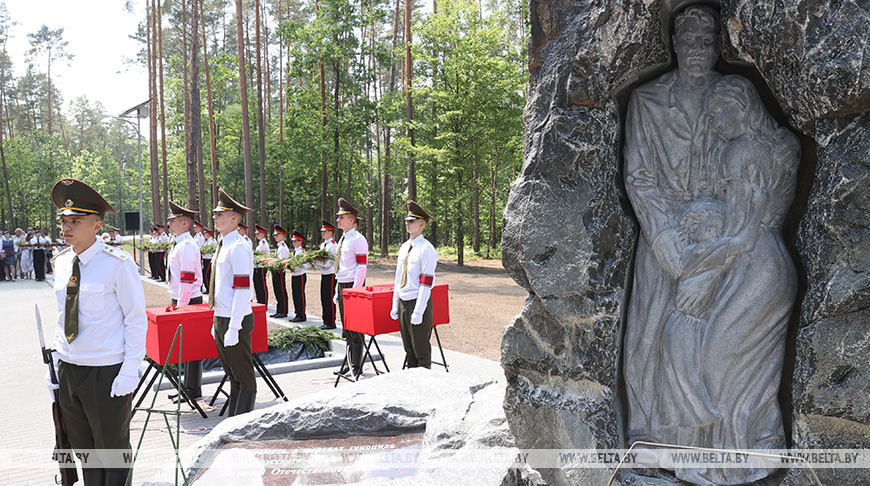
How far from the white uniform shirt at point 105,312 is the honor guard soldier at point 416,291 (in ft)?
11.1

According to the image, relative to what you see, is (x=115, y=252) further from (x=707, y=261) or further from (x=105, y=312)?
(x=707, y=261)

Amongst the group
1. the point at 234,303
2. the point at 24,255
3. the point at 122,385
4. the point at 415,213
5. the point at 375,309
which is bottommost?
the point at 24,255

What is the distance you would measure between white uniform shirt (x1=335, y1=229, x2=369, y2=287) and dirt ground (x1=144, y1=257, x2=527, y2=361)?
1.99 m

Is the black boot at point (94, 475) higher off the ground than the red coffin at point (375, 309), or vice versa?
the red coffin at point (375, 309)

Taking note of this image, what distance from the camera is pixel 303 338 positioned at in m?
9.51

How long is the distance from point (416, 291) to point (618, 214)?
166 inches

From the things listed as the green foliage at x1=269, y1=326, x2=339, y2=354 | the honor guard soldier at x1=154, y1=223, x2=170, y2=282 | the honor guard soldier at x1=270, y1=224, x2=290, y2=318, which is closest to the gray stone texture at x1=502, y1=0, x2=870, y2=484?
the green foliage at x1=269, y1=326, x2=339, y2=354

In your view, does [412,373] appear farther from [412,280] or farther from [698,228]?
[698,228]

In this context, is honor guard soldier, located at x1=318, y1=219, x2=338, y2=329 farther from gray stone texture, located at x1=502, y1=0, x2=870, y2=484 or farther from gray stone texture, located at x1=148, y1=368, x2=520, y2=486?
gray stone texture, located at x1=502, y1=0, x2=870, y2=484

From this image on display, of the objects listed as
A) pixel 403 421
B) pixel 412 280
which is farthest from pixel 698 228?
pixel 412 280

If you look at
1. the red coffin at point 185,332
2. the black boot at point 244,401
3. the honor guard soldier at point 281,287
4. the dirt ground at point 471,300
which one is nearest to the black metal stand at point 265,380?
the red coffin at point 185,332

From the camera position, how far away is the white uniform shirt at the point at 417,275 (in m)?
6.88

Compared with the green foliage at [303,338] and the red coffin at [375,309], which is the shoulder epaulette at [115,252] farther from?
the green foliage at [303,338]

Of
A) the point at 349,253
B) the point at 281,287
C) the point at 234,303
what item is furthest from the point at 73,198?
the point at 281,287
